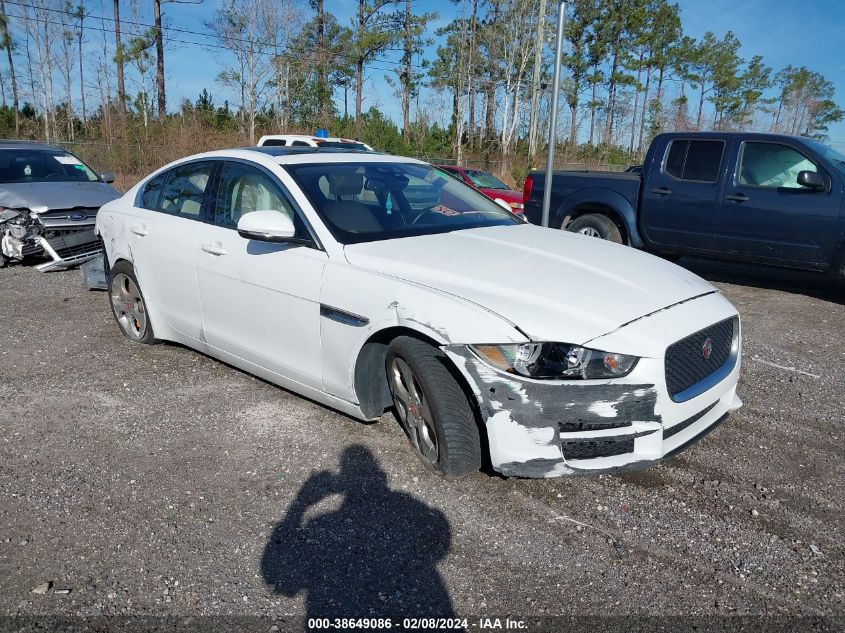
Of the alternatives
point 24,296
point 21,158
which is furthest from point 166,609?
point 21,158

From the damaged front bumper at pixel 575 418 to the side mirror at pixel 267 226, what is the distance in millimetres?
1225

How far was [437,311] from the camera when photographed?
117 inches

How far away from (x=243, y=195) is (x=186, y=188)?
74cm

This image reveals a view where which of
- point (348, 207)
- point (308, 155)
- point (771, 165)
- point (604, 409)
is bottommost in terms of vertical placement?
point (604, 409)

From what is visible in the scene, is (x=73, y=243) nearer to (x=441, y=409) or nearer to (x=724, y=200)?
(x=441, y=409)

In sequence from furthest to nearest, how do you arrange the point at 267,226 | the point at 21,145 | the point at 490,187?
the point at 490,187 < the point at 21,145 < the point at 267,226

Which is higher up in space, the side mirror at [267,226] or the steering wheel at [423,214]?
the steering wheel at [423,214]

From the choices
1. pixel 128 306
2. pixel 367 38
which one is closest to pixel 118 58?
pixel 367 38

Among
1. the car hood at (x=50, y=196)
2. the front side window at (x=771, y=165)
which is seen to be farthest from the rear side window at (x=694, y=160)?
the car hood at (x=50, y=196)

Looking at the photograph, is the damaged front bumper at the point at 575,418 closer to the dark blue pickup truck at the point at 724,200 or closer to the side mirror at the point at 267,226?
the side mirror at the point at 267,226

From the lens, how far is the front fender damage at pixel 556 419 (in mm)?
2752

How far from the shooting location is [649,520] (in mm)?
2951

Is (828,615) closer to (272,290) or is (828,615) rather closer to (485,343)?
(485,343)

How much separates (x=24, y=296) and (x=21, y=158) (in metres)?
2.90
